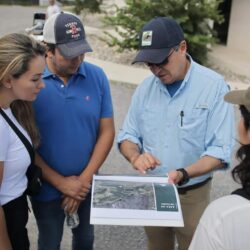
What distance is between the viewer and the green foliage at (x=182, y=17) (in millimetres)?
10219

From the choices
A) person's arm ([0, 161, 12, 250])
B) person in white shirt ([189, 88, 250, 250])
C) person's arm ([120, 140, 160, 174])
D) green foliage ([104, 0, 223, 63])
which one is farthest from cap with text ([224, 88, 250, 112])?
green foliage ([104, 0, 223, 63])

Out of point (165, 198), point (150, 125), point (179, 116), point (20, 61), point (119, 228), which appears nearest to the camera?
point (20, 61)

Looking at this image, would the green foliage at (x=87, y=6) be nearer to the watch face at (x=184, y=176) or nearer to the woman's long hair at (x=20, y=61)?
the woman's long hair at (x=20, y=61)

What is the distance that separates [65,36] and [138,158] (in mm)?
842

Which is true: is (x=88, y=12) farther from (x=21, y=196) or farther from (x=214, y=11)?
(x=21, y=196)

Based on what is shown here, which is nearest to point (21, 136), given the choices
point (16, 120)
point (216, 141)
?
point (16, 120)

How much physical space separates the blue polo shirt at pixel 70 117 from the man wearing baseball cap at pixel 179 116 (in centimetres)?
26

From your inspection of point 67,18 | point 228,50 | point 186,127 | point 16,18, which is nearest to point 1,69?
point 67,18

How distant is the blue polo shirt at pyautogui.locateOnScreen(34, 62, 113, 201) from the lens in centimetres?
261

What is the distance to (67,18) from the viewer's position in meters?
2.60

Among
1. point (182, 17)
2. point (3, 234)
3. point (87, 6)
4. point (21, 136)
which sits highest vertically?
point (21, 136)

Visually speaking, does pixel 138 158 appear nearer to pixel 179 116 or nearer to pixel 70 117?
pixel 179 116

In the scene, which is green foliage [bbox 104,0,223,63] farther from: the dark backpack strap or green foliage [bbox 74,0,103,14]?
the dark backpack strap

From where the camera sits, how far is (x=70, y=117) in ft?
8.68
